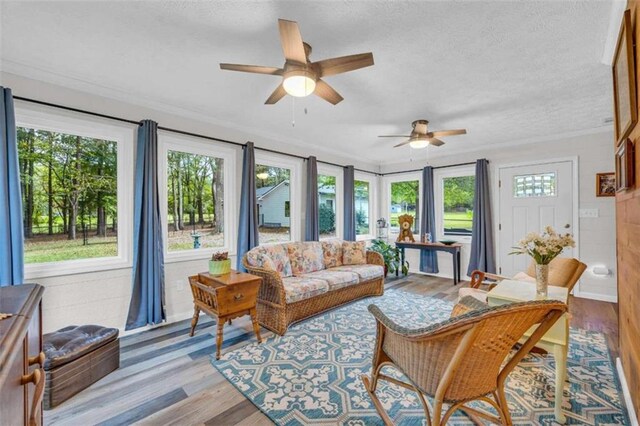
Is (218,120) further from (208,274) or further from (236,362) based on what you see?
(236,362)

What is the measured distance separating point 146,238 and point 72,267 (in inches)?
26.1

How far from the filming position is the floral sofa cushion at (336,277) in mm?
3506

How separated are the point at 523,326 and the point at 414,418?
947 millimetres

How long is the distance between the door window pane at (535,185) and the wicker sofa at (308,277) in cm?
267

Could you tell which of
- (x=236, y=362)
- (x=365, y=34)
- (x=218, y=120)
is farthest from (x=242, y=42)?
(x=236, y=362)

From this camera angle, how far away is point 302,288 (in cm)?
315

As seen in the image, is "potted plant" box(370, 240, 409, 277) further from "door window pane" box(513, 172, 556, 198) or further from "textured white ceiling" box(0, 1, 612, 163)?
"textured white ceiling" box(0, 1, 612, 163)

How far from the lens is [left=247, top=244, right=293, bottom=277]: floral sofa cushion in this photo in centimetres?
328

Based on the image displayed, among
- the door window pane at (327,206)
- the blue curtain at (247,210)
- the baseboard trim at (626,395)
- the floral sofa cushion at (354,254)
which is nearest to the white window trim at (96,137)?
the blue curtain at (247,210)

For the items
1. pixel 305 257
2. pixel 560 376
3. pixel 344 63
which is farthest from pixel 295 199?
pixel 560 376

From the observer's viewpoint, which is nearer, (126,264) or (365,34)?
(365,34)

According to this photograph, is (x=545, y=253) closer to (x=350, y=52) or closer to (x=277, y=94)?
(x=350, y=52)

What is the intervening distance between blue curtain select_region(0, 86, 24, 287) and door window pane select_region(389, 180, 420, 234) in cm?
583

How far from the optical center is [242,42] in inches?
83.1
